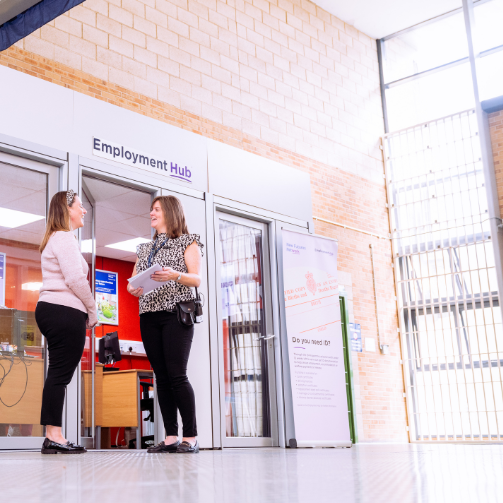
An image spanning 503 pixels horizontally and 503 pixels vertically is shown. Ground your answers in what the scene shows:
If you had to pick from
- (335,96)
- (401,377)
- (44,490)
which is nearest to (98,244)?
(335,96)

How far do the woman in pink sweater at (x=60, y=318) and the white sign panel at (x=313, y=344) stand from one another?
2857 mm

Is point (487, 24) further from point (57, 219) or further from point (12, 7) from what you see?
point (57, 219)

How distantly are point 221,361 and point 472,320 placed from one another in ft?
16.0

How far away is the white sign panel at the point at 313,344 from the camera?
620 cm

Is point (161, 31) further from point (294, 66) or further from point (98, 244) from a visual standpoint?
point (98, 244)

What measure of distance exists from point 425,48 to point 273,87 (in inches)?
146

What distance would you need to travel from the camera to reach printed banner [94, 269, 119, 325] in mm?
10070

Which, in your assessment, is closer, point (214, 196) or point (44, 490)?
point (44, 490)

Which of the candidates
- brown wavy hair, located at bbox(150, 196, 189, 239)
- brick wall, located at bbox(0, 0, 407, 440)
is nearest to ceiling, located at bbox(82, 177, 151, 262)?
brick wall, located at bbox(0, 0, 407, 440)

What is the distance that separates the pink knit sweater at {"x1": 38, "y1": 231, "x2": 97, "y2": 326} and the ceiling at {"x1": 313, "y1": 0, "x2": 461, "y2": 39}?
7167 mm

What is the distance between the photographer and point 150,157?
5.63 meters

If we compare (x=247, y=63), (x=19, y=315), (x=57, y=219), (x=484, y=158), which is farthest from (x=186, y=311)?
(x=484, y=158)

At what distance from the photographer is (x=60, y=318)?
11.7ft

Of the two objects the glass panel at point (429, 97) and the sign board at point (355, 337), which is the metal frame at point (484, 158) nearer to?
the glass panel at point (429, 97)
